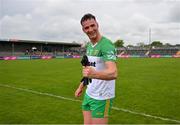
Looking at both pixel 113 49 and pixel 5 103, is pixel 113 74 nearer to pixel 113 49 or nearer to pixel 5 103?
pixel 113 49

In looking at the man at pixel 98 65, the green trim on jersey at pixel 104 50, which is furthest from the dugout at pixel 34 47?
the green trim on jersey at pixel 104 50

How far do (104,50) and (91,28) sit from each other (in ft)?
1.11

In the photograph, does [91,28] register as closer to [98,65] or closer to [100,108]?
[98,65]

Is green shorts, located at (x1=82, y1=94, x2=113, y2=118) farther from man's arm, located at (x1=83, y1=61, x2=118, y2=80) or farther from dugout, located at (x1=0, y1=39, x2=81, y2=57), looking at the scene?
dugout, located at (x1=0, y1=39, x2=81, y2=57)

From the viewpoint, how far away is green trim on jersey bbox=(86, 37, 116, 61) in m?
4.16

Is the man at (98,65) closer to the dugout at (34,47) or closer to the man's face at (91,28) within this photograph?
the man's face at (91,28)

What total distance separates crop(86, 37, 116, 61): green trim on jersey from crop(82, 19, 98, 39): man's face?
0.13 m

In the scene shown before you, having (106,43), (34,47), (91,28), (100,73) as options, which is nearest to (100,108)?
(100,73)

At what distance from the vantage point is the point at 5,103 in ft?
35.1

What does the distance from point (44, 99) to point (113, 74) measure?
25.4 ft

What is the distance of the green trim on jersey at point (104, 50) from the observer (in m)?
4.16

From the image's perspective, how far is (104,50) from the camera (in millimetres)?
4246

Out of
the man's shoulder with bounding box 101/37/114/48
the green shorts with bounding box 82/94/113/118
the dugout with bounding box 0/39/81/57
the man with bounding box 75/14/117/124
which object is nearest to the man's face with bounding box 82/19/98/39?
the man with bounding box 75/14/117/124

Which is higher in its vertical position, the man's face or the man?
the man's face
